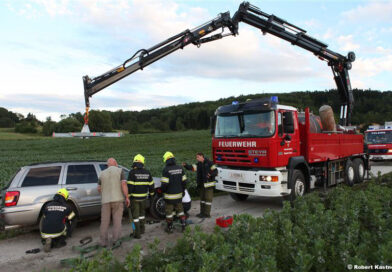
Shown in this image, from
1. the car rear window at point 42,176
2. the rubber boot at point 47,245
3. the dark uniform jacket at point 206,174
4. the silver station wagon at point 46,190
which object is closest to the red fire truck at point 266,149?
the dark uniform jacket at point 206,174

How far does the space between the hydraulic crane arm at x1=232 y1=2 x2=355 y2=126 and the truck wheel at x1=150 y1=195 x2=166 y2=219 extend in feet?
23.9

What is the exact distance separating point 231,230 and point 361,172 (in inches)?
435

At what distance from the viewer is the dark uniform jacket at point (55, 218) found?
233 inches

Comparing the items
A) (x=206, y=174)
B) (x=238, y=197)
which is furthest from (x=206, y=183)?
A: (x=238, y=197)

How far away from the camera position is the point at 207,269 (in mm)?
3178

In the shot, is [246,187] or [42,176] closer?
[42,176]

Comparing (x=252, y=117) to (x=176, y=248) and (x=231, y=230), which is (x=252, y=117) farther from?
(x=176, y=248)

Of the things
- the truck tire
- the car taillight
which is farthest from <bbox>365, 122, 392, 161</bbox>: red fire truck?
the car taillight

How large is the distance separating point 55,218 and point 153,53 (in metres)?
6.75

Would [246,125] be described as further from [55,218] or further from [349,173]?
[349,173]

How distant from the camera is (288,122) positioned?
8336mm

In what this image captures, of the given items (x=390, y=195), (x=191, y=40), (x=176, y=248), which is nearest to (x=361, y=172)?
(x=390, y=195)

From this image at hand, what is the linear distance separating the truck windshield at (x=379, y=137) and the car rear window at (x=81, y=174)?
21.2 meters

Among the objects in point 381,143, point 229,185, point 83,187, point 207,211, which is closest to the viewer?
point 83,187
